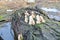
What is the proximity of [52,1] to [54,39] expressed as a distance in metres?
4.39

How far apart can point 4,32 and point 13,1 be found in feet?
11.6

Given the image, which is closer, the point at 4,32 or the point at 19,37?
the point at 19,37

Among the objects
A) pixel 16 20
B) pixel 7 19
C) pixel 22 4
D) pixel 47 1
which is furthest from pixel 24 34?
pixel 47 1

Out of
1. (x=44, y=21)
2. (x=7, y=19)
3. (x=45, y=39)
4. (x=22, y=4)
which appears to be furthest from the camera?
(x=22, y=4)

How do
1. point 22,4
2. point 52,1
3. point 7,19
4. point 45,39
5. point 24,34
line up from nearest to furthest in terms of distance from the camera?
point 45,39 < point 24,34 < point 7,19 < point 22,4 < point 52,1

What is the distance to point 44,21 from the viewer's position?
3.17m

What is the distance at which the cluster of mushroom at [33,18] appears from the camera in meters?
3.11

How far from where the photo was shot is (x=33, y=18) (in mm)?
3197

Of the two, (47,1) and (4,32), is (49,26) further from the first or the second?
(47,1)

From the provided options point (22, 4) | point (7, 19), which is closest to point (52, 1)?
point (22, 4)

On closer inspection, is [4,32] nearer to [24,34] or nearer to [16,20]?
[16,20]

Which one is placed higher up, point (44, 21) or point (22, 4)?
point (44, 21)

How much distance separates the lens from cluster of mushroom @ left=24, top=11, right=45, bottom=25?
3.11 meters

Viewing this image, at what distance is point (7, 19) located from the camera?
164 inches
